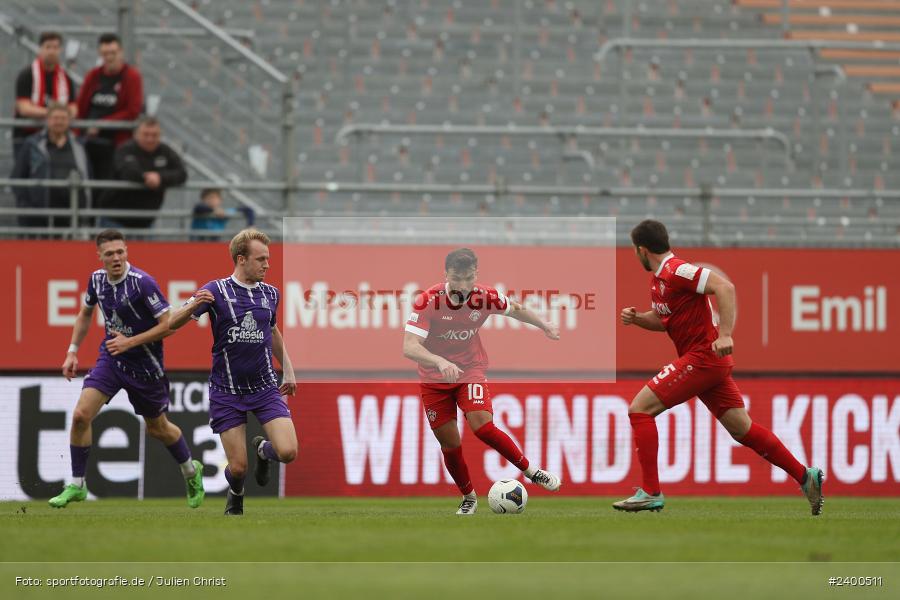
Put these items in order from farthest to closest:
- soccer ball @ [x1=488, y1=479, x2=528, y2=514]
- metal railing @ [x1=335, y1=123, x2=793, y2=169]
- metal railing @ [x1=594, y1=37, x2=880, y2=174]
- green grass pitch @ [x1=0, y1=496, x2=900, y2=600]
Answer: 1. metal railing @ [x1=594, y1=37, x2=880, y2=174]
2. metal railing @ [x1=335, y1=123, x2=793, y2=169]
3. soccer ball @ [x1=488, y1=479, x2=528, y2=514]
4. green grass pitch @ [x1=0, y1=496, x2=900, y2=600]

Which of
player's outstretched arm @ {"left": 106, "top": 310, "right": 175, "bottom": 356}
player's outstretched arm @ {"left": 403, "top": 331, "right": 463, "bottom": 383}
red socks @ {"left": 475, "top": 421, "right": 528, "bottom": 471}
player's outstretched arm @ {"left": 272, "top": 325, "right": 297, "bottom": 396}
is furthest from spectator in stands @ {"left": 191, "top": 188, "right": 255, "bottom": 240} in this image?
red socks @ {"left": 475, "top": 421, "right": 528, "bottom": 471}

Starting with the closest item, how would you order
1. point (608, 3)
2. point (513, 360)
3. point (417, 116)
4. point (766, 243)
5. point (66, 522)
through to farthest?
point (66, 522)
point (513, 360)
point (766, 243)
point (417, 116)
point (608, 3)

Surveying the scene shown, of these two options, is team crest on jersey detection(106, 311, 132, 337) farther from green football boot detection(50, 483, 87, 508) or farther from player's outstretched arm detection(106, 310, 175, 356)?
green football boot detection(50, 483, 87, 508)

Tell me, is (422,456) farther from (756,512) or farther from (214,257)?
(756,512)

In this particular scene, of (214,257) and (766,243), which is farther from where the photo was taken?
(766,243)

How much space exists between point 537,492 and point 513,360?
1.56 metres

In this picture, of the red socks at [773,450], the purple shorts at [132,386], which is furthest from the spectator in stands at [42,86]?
the red socks at [773,450]

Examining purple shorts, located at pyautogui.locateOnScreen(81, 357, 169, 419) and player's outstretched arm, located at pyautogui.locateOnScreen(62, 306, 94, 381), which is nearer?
player's outstretched arm, located at pyautogui.locateOnScreen(62, 306, 94, 381)

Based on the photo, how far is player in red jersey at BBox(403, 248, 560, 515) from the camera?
1102 cm

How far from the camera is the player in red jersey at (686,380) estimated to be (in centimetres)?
1056

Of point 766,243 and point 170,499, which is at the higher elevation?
point 766,243

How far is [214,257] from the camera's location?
52.2 feet

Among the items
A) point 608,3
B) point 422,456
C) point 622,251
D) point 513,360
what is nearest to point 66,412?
point 422,456

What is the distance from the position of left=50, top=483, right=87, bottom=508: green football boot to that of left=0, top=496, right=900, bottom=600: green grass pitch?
755mm
